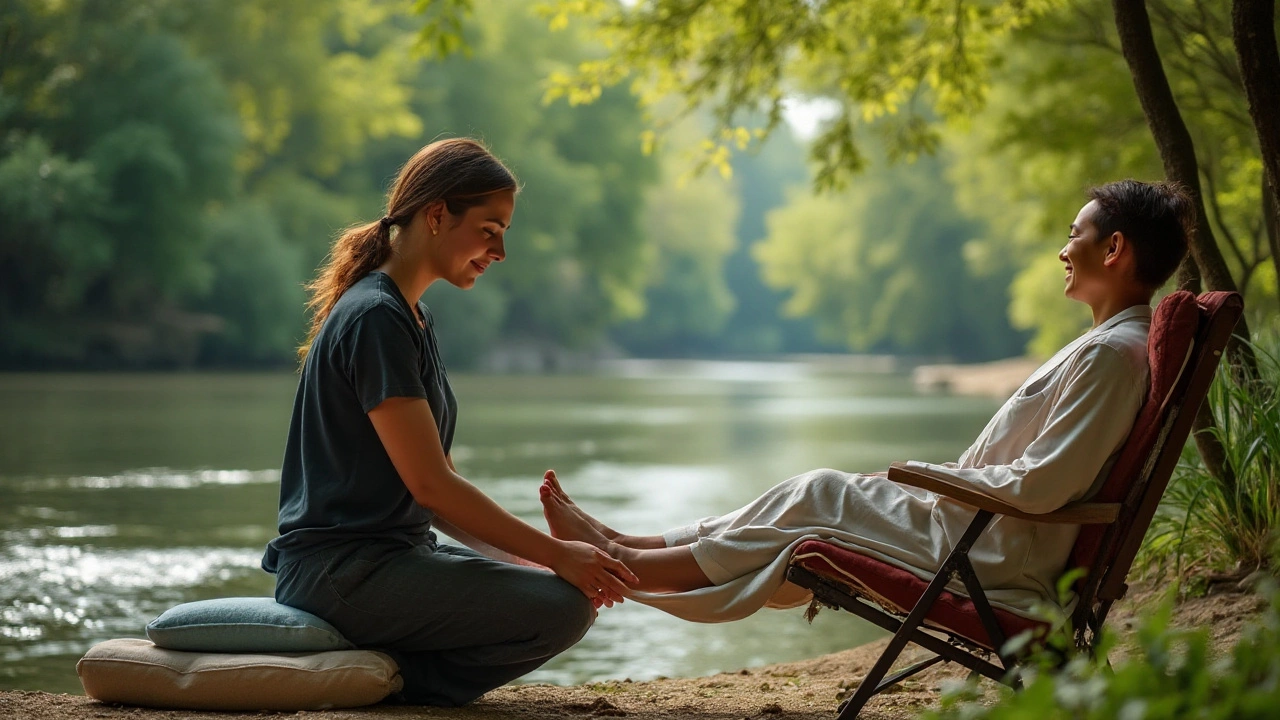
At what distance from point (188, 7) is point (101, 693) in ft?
113

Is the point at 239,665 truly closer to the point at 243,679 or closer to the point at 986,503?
the point at 243,679

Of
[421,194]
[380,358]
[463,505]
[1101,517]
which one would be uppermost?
[421,194]

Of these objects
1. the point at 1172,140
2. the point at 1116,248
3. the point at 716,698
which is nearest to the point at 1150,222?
the point at 1116,248

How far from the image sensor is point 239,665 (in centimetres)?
322

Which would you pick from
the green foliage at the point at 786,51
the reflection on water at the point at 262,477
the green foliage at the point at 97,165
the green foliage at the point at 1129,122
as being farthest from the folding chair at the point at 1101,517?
the green foliage at the point at 97,165

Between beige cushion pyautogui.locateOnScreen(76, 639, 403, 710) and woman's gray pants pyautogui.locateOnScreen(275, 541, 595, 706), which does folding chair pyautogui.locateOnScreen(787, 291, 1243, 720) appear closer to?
woman's gray pants pyautogui.locateOnScreen(275, 541, 595, 706)

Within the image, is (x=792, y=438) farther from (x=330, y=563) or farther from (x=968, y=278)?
(x=968, y=278)

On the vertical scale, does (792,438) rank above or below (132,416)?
below

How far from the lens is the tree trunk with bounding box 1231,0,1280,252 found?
3908 millimetres

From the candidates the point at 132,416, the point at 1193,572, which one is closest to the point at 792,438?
the point at 132,416

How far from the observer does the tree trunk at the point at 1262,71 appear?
3.91m

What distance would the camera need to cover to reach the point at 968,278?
171 feet

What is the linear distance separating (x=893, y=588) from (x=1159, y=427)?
736 mm

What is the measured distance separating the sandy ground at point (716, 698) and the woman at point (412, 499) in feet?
0.71
